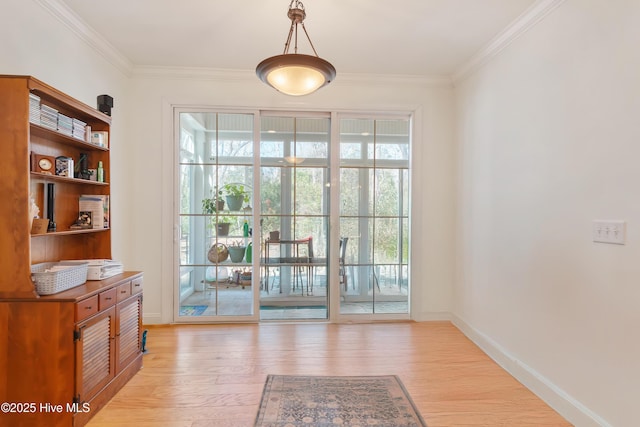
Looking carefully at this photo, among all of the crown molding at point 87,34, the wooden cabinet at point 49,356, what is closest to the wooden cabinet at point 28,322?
the wooden cabinet at point 49,356

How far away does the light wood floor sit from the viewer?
6.54 feet

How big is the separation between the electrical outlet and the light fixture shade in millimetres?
1833

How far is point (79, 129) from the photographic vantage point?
2234mm

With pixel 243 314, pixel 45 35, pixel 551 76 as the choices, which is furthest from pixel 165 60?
pixel 551 76

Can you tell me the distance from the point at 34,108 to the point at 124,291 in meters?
1.31

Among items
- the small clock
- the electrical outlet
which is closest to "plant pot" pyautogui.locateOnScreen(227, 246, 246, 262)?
the small clock

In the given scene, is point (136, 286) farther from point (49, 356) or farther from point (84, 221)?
point (49, 356)

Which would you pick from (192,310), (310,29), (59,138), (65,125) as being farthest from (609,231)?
(192,310)

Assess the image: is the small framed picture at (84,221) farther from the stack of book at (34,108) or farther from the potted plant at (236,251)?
the potted plant at (236,251)

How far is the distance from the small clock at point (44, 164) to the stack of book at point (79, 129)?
0.76 ft

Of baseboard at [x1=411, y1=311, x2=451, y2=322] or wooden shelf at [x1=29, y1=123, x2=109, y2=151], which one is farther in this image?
baseboard at [x1=411, y1=311, x2=451, y2=322]

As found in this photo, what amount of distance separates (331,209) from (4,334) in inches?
109

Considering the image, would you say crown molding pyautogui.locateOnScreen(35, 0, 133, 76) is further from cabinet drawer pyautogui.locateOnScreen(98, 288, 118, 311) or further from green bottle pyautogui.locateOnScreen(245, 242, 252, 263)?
green bottle pyautogui.locateOnScreen(245, 242, 252, 263)

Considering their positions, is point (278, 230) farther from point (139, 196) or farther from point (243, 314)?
point (139, 196)
